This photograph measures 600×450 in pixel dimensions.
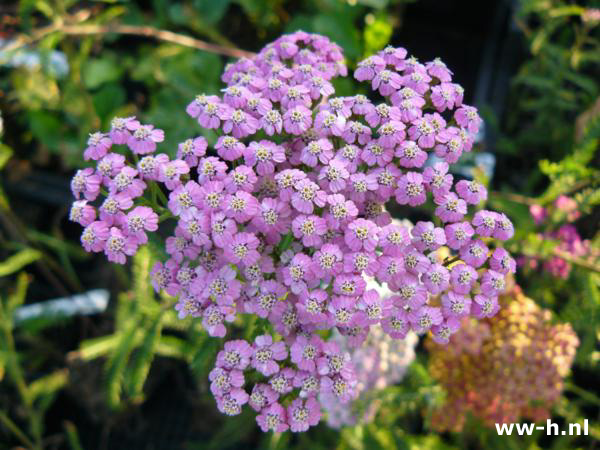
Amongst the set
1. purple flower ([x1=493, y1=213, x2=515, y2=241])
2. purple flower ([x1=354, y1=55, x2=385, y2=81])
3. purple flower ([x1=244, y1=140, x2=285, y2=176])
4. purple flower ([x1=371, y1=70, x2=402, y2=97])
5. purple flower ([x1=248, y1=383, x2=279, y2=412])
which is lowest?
purple flower ([x1=248, y1=383, x2=279, y2=412])

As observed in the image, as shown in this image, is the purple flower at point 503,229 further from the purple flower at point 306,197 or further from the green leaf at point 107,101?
the green leaf at point 107,101

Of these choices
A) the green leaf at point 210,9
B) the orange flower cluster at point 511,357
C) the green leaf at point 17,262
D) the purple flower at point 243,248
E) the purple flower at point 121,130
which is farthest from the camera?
the green leaf at point 210,9

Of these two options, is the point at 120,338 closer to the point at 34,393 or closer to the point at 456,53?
the point at 34,393

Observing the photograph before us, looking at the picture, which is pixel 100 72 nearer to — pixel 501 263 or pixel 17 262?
pixel 17 262

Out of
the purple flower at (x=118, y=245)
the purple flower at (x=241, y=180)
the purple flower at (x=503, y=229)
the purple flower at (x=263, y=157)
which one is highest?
the purple flower at (x=263, y=157)

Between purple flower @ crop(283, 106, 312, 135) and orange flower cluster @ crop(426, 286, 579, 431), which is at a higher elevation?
purple flower @ crop(283, 106, 312, 135)

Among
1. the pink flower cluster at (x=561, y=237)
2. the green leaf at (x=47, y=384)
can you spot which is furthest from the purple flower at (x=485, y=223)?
the green leaf at (x=47, y=384)

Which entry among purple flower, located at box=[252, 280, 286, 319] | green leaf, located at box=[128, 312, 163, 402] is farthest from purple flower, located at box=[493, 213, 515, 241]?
green leaf, located at box=[128, 312, 163, 402]

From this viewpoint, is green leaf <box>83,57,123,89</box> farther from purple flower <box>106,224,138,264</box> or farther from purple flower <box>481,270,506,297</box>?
purple flower <box>481,270,506,297</box>
